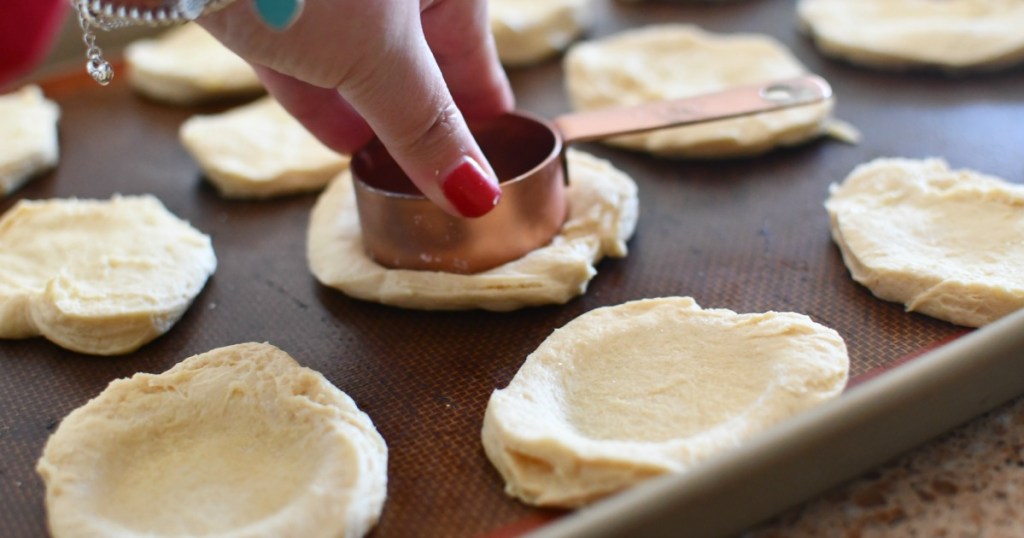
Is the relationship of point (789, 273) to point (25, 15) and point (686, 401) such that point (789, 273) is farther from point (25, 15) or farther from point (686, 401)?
point (25, 15)

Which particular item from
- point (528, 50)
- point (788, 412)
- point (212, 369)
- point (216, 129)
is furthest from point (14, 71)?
point (788, 412)

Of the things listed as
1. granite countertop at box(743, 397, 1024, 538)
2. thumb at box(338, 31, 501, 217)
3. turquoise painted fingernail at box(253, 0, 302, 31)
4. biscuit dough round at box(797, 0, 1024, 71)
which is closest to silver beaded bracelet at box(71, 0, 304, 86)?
turquoise painted fingernail at box(253, 0, 302, 31)

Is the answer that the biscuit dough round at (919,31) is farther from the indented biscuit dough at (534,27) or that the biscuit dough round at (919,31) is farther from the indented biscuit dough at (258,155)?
the indented biscuit dough at (258,155)

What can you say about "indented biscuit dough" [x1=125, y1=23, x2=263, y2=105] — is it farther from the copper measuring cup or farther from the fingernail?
the fingernail

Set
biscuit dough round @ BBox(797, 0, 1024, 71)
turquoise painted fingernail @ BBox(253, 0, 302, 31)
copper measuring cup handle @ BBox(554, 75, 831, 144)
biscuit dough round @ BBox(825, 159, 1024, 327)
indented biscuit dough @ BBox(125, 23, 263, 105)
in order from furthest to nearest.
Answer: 1. indented biscuit dough @ BBox(125, 23, 263, 105)
2. biscuit dough round @ BBox(797, 0, 1024, 71)
3. copper measuring cup handle @ BBox(554, 75, 831, 144)
4. biscuit dough round @ BBox(825, 159, 1024, 327)
5. turquoise painted fingernail @ BBox(253, 0, 302, 31)

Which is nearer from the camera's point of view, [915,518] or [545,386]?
[915,518]

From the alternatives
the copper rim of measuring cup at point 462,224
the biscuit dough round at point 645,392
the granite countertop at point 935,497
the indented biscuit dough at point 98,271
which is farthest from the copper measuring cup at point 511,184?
the granite countertop at point 935,497
